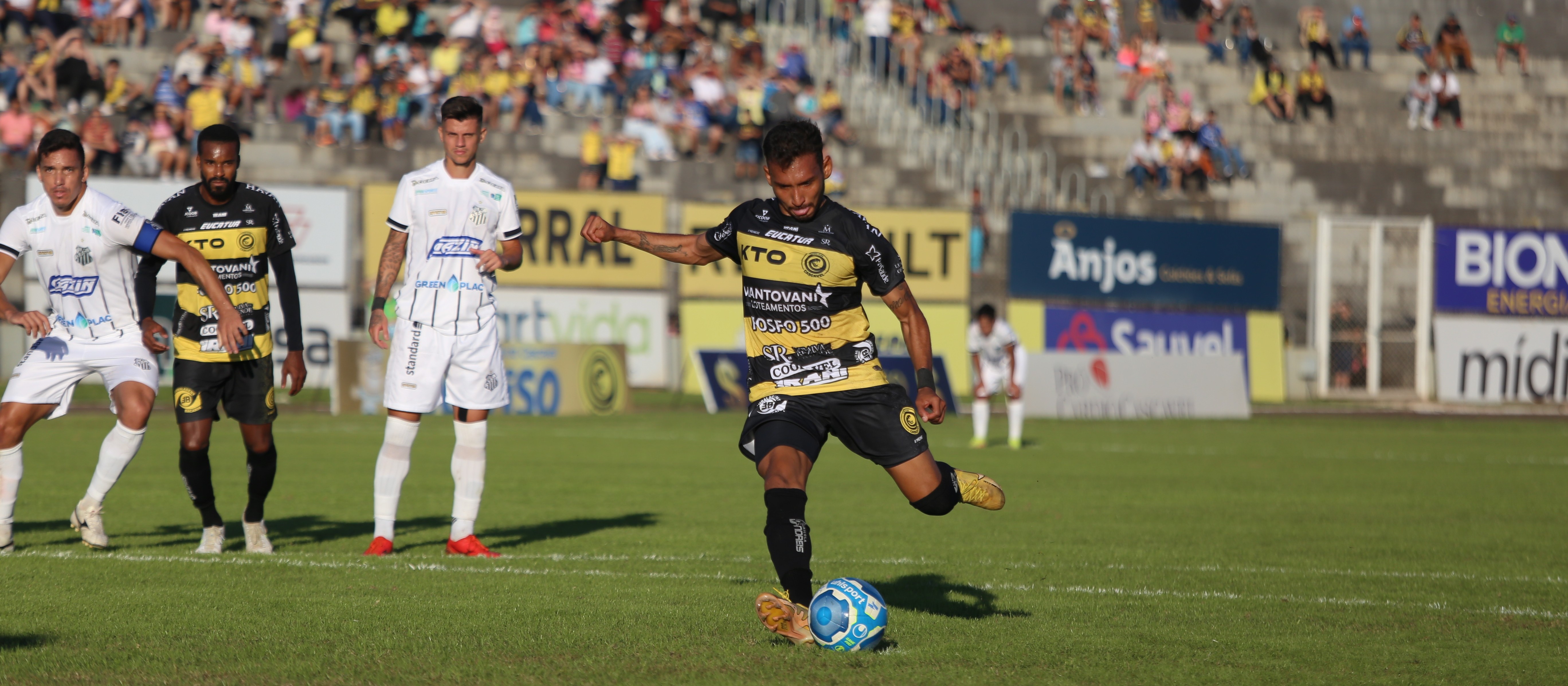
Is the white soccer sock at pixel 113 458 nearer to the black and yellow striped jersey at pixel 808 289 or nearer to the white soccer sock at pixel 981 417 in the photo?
the black and yellow striped jersey at pixel 808 289

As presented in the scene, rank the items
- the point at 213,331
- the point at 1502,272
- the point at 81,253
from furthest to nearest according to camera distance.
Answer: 1. the point at 1502,272
2. the point at 213,331
3. the point at 81,253

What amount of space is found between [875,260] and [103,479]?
4.81 meters

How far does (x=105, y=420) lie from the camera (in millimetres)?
21625

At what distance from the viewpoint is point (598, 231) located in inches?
248

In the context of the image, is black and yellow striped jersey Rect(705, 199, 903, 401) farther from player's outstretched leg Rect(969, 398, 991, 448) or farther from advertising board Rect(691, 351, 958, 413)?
advertising board Rect(691, 351, 958, 413)

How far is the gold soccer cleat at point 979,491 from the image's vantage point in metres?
6.25

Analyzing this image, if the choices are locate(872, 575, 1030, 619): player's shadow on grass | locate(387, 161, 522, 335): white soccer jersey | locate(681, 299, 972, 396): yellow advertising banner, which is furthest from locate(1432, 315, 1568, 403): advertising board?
locate(387, 161, 522, 335): white soccer jersey

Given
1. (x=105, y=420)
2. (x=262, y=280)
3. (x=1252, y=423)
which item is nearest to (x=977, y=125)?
(x=1252, y=423)

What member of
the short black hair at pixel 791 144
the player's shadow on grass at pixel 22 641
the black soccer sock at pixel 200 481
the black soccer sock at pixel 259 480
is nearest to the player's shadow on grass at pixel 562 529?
the black soccer sock at pixel 259 480

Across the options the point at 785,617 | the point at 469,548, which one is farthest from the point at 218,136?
the point at 785,617

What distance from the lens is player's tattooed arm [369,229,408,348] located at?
27.5 feet

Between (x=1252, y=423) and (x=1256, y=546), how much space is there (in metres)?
16.4

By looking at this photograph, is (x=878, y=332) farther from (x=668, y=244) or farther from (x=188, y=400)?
(x=668, y=244)

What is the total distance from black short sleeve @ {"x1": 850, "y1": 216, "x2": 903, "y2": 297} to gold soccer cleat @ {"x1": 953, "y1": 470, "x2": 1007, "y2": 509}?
85cm
